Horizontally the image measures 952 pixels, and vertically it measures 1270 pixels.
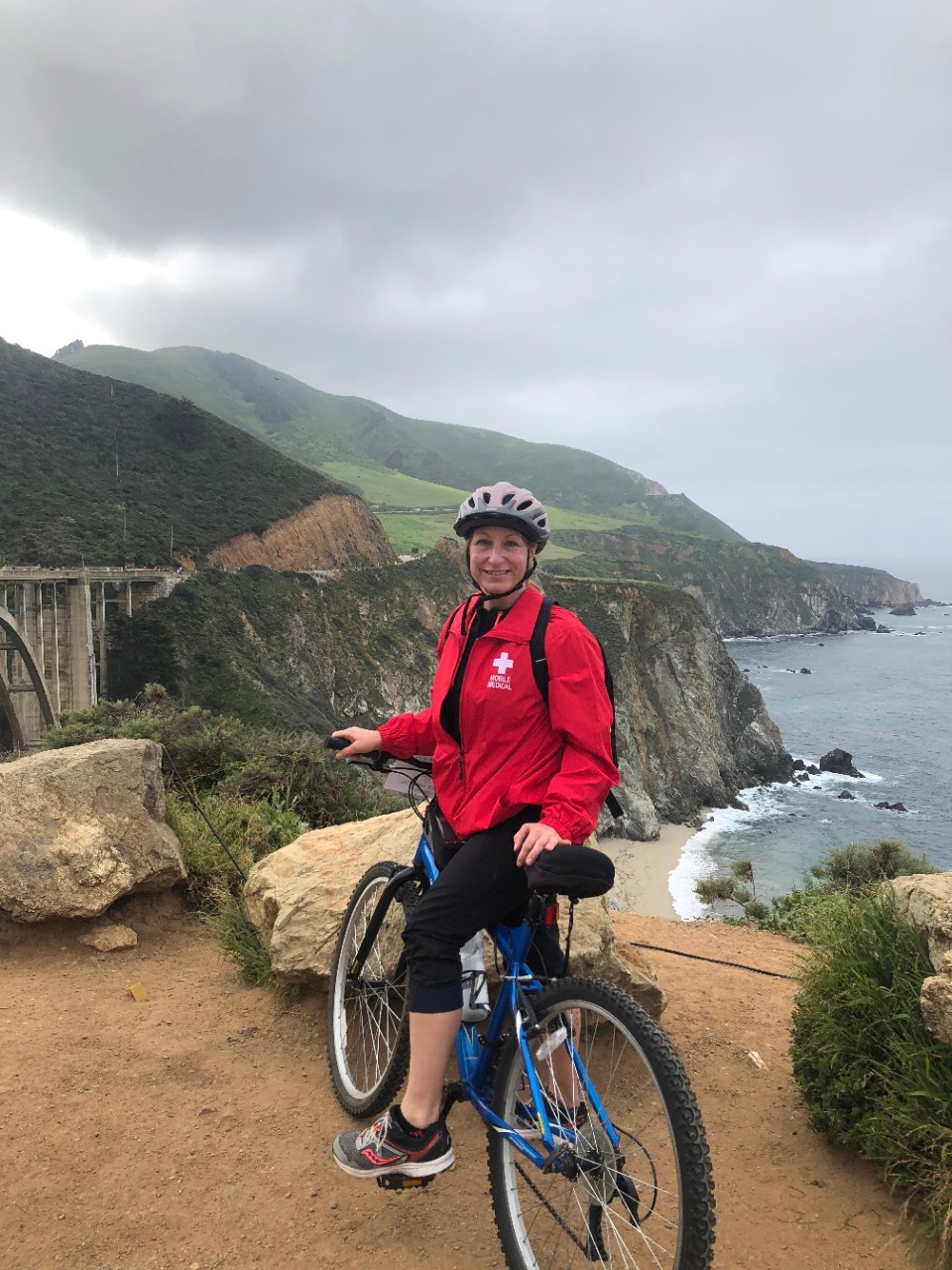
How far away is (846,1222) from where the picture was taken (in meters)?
2.74

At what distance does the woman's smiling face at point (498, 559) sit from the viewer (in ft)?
8.91

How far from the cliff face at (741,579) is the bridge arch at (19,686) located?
3433 inches

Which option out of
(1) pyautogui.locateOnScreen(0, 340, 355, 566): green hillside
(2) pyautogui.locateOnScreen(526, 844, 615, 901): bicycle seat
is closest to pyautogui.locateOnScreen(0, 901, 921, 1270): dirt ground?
(2) pyautogui.locateOnScreen(526, 844, 615, 901): bicycle seat

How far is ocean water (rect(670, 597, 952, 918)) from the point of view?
3691 cm

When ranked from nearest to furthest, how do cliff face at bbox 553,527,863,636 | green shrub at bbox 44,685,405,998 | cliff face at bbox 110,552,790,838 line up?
green shrub at bbox 44,685,405,998 < cliff face at bbox 110,552,790,838 < cliff face at bbox 553,527,863,636

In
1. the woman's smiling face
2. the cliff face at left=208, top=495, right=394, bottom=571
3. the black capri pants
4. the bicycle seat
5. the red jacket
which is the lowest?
the black capri pants

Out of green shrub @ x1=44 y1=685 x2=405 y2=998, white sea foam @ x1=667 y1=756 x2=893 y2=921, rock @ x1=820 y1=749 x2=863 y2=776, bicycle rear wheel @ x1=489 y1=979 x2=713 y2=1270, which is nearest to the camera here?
bicycle rear wheel @ x1=489 y1=979 x2=713 y2=1270

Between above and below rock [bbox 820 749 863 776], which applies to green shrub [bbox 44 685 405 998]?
above

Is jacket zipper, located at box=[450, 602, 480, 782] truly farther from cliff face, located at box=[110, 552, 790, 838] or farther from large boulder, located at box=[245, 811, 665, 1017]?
cliff face, located at box=[110, 552, 790, 838]

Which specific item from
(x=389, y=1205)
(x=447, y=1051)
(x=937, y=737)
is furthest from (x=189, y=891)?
(x=937, y=737)

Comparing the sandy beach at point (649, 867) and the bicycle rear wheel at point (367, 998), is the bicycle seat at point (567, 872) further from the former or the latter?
the sandy beach at point (649, 867)

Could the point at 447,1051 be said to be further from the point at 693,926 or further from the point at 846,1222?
the point at 693,926

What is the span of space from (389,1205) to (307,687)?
42.8 m

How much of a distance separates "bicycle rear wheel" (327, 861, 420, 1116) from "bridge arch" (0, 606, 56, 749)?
96.3 feet
